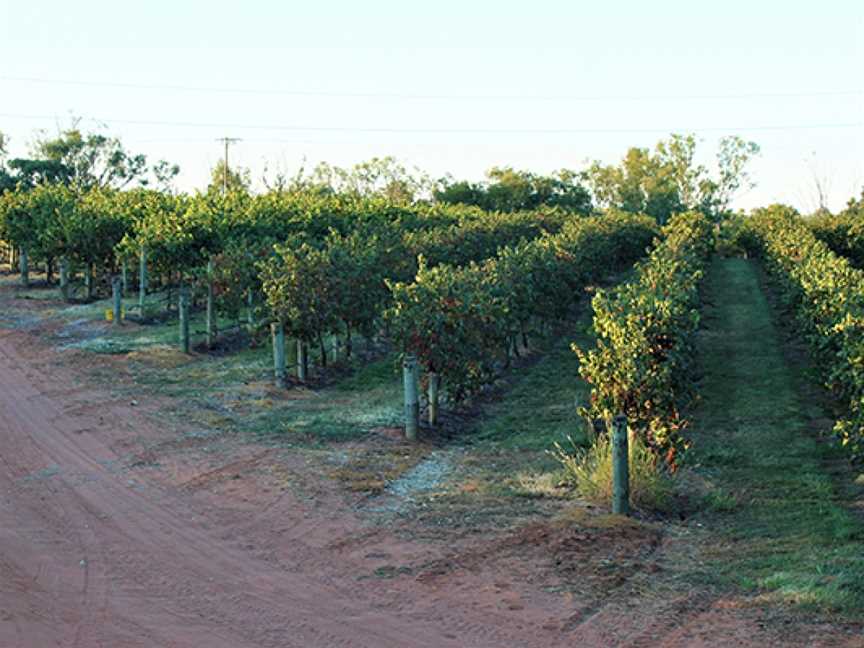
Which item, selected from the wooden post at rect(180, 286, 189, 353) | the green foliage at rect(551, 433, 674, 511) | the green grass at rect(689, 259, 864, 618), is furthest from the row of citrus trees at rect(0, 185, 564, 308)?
the green foliage at rect(551, 433, 674, 511)

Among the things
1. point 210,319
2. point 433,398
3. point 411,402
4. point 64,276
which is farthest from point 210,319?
point 64,276

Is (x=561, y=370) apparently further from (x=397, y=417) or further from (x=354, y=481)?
(x=354, y=481)

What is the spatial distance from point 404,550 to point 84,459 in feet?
15.6

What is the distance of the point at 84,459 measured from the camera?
36.3ft

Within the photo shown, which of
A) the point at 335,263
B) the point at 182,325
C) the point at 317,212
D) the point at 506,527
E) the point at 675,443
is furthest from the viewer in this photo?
the point at 317,212

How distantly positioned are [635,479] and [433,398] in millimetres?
4045

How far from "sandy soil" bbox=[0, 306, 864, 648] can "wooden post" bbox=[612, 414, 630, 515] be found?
1.28 feet

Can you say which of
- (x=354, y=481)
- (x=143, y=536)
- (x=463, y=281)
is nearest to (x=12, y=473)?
(x=143, y=536)

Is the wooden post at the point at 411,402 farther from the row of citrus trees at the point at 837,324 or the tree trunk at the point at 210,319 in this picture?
the tree trunk at the point at 210,319

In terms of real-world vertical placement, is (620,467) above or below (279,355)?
below

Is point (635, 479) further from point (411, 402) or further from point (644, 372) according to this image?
point (411, 402)

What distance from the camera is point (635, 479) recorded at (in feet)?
29.8

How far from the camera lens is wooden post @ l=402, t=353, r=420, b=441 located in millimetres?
12023

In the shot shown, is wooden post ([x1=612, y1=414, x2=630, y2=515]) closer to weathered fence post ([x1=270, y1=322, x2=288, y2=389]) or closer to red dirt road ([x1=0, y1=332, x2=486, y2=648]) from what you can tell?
red dirt road ([x1=0, y1=332, x2=486, y2=648])
